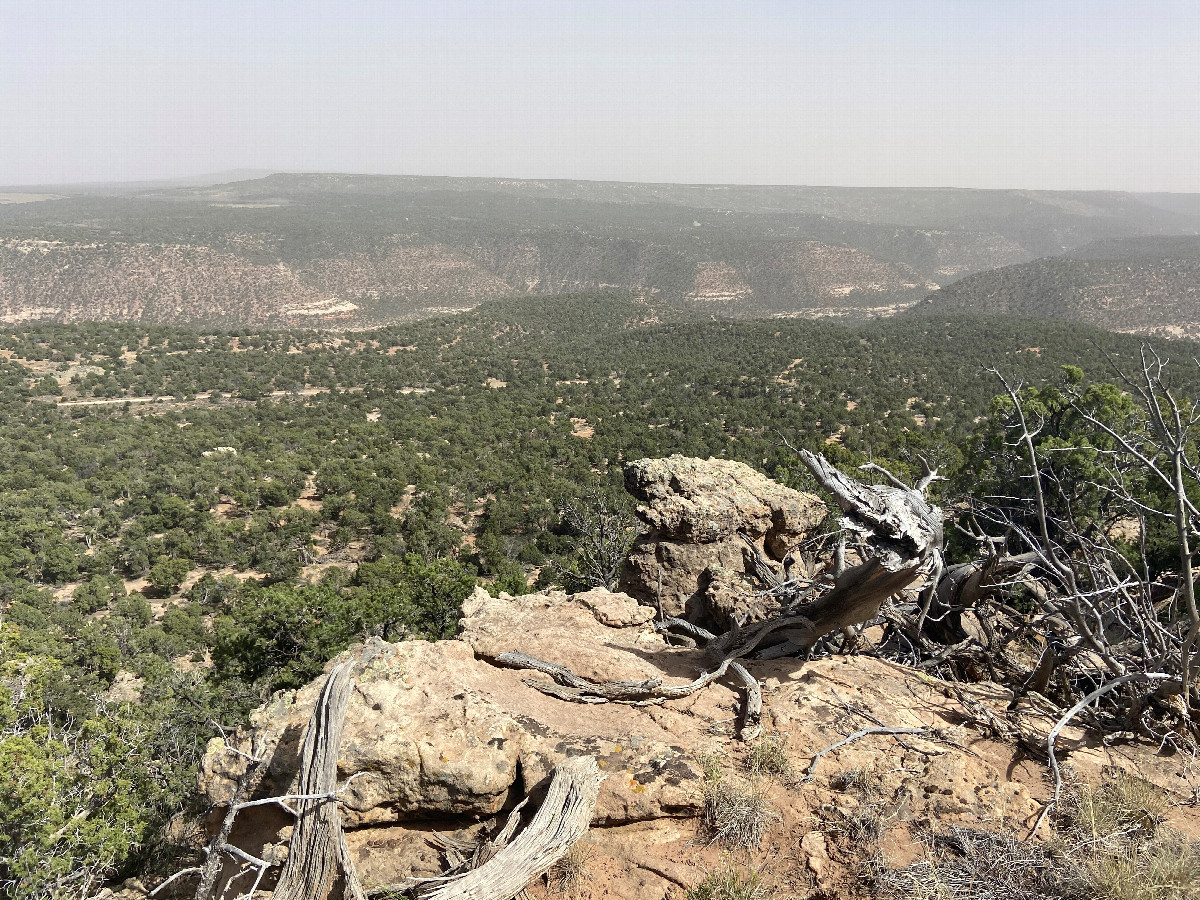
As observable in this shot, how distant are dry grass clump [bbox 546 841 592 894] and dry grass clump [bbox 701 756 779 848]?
3.87 ft

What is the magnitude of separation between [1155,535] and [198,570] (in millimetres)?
37965

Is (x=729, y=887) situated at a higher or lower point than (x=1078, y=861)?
lower

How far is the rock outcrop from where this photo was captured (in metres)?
13.0

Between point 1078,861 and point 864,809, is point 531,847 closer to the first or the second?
point 864,809

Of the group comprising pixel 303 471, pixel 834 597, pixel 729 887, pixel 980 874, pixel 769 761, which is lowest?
pixel 303 471

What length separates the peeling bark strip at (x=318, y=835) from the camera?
471 centimetres

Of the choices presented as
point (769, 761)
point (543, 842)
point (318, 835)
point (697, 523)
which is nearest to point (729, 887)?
point (543, 842)

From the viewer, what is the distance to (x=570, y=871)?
5152 mm

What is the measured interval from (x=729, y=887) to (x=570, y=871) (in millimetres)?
1362

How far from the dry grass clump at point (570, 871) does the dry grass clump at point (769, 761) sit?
1.94m

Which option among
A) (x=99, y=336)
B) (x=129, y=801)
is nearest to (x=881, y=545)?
(x=129, y=801)

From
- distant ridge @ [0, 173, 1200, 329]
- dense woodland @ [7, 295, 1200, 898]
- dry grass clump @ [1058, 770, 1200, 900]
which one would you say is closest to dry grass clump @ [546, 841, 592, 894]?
dry grass clump @ [1058, 770, 1200, 900]

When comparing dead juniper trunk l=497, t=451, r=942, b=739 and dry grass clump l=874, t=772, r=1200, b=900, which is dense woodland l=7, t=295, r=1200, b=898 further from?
dry grass clump l=874, t=772, r=1200, b=900

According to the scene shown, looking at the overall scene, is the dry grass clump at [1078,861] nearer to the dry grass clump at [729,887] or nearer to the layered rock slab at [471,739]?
the dry grass clump at [729,887]
